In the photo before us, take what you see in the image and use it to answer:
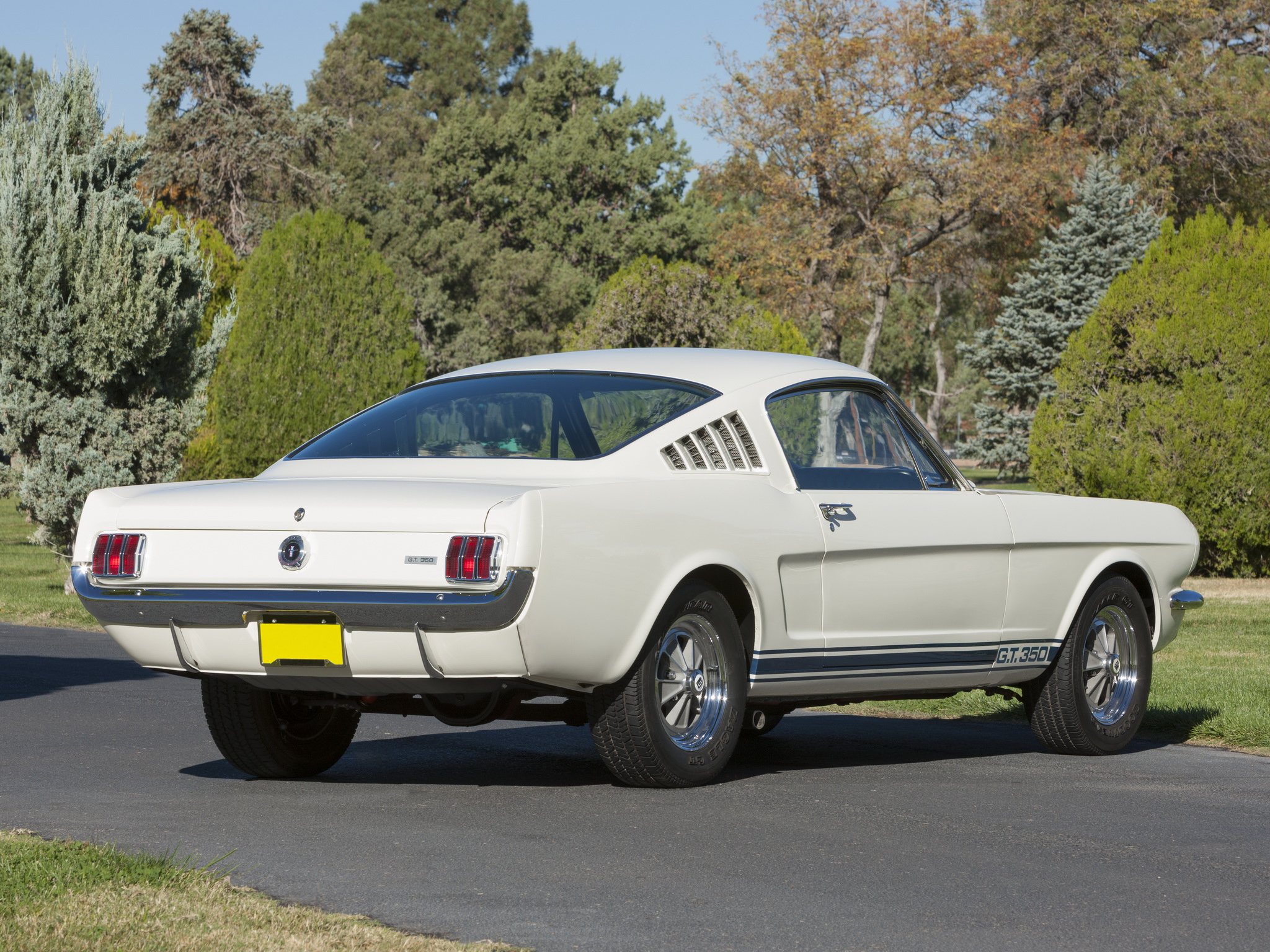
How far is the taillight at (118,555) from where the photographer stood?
579cm

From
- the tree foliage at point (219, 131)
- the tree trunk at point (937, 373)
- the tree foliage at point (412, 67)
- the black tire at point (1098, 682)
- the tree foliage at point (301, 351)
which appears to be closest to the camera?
the black tire at point (1098, 682)

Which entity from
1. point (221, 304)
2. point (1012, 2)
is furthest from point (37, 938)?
point (1012, 2)

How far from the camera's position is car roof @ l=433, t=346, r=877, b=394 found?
6617 mm

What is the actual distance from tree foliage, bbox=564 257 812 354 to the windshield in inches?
669

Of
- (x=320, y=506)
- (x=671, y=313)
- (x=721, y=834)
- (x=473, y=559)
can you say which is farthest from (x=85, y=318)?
(x=721, y=834)

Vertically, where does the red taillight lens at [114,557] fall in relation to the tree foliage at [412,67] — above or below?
below

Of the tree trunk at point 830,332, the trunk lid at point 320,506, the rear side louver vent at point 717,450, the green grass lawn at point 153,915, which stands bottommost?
the green grass lawn at point 153,915

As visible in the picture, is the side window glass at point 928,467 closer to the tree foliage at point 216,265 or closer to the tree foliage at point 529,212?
the tree foliage at point 216,265

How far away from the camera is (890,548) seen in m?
6.70


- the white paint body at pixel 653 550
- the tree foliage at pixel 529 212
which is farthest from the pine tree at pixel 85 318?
the tree foliage at pixel 529 212

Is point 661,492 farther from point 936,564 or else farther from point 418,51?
point 418,51

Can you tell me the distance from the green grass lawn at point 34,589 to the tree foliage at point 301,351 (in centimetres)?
321

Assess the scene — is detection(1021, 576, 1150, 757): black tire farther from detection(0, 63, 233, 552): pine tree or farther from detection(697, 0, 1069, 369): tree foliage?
detection(697, 0, 1069, 369): tree foliage

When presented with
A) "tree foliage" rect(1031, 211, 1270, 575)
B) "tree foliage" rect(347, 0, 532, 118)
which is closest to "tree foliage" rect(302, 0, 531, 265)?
"tree foliage" rect(347, 0, 532, 118)
